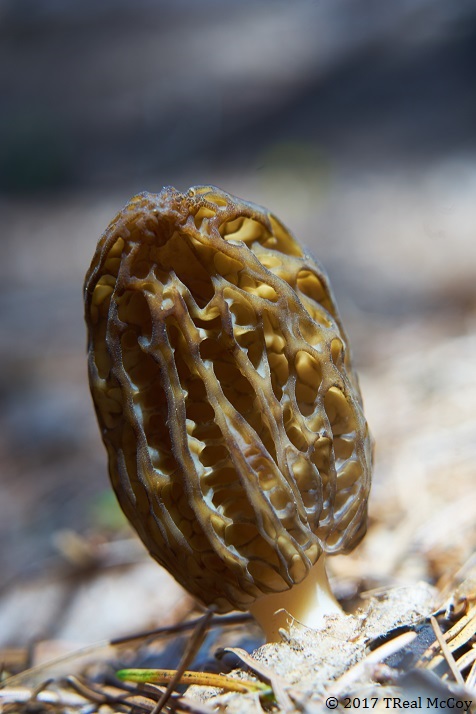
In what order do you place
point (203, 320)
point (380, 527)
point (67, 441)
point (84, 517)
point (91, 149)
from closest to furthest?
1. point (203, 320)
2. point (380, 527)
3. point (84, 517)
4. point (67, 441)
5. point (91, 149)

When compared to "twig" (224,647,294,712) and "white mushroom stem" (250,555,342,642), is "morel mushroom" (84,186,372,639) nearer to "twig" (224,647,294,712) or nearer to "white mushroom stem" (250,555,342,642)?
"white mushroom stem" (250,555,342,642)

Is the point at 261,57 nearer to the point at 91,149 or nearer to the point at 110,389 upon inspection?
the point at 91,149

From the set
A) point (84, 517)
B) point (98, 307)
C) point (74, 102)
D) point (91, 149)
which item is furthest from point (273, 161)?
point (98, 307)

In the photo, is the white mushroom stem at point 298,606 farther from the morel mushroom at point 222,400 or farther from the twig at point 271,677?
the twig at point 271,677

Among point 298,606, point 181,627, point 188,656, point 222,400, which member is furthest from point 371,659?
point 181,627

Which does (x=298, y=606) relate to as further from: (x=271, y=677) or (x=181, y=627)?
(x=181, y=627)

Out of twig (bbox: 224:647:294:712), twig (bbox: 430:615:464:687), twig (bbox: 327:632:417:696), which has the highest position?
twig (bbox: 430:615:464:687)

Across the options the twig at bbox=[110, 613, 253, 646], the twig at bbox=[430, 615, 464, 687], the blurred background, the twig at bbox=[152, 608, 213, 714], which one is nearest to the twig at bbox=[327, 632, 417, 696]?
the twig at bbox=[430, 615, 464, 687]

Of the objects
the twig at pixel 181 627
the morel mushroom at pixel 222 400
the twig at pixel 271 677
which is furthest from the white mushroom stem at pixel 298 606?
the twig at pixel 181 627
